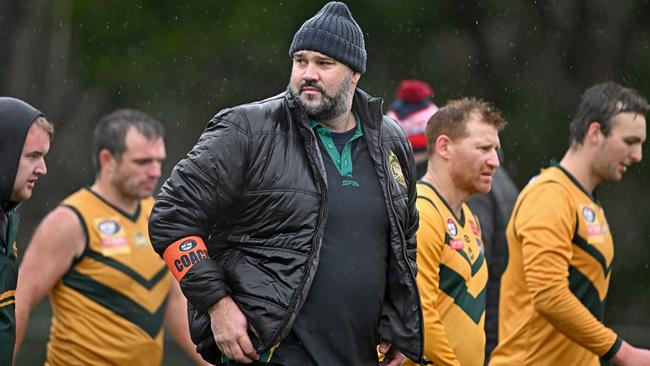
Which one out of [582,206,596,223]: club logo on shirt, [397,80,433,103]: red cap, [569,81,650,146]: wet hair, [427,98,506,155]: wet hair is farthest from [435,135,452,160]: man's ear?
[397,80,433,103]: red cap

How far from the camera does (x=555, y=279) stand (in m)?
8.42

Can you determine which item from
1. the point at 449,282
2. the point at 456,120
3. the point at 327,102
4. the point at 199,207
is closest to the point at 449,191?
the point at 456,120

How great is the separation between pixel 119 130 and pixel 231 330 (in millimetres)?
4338

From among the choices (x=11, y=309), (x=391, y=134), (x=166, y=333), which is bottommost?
(x=166, y=333)

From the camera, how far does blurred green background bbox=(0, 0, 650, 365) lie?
58.0 feet

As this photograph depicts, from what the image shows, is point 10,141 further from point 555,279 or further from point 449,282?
point 555,279

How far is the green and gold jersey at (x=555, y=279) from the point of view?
842 centimetres

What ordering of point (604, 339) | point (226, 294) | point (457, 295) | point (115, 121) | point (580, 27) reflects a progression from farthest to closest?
point (580, 27) → point (115, 121) → point (604, 339) → point (457, 295) → point (226, 294)

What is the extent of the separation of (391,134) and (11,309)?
75.8 inches

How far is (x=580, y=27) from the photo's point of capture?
17766 mm

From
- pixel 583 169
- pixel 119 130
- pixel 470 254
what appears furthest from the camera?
pixel 119 130

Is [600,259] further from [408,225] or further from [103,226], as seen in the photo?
[103,226]

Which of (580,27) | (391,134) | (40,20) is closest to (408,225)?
(391,134)

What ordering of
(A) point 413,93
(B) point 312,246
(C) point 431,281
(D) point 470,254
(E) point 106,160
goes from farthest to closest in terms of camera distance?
(A) point 413,93 → (E) point 106,160 → (D) point 470,254 → (C) point 431,281 → (B) point 312,246
